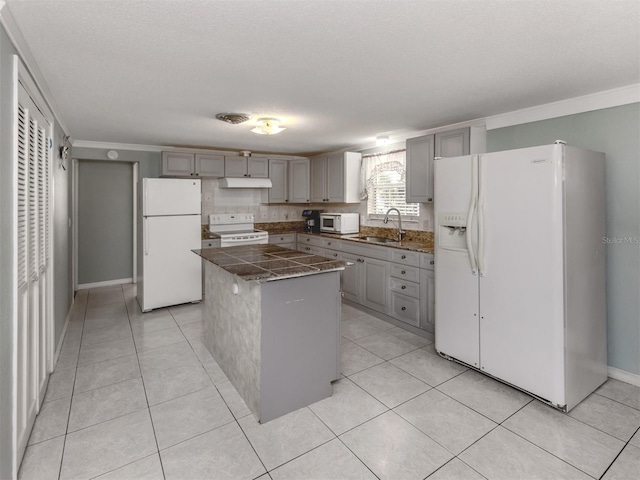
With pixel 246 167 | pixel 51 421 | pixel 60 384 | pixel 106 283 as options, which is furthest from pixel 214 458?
pixel 106 283

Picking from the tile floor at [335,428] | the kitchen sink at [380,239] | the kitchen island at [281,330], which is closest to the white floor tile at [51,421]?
the tile floor at [335,428]

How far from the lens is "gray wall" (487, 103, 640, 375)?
8.56 feet

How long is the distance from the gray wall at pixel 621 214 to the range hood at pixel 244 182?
3999 mm

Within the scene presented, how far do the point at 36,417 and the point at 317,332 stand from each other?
1.89 meters

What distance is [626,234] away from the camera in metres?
2.66

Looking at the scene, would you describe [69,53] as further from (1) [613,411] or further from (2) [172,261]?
(1) [613,411]

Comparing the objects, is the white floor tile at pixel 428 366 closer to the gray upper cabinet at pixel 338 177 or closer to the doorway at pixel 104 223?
the gray upper cabinet at pixel 338 177

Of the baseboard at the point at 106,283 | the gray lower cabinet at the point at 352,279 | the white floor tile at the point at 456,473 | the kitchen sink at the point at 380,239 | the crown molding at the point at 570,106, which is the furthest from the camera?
the baseboard at the point at 106,283

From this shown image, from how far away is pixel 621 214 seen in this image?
8.80 feet

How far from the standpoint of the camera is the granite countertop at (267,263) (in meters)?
2.17

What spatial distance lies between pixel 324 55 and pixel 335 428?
2.26m

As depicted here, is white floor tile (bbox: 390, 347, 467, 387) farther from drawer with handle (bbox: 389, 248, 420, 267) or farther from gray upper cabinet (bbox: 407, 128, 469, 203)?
gray upper cabinet (bbox: 407, 128, 469, 203)

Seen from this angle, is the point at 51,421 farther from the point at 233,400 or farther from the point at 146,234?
the point at 146,234

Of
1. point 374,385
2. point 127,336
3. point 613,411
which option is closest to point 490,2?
point 374,385
